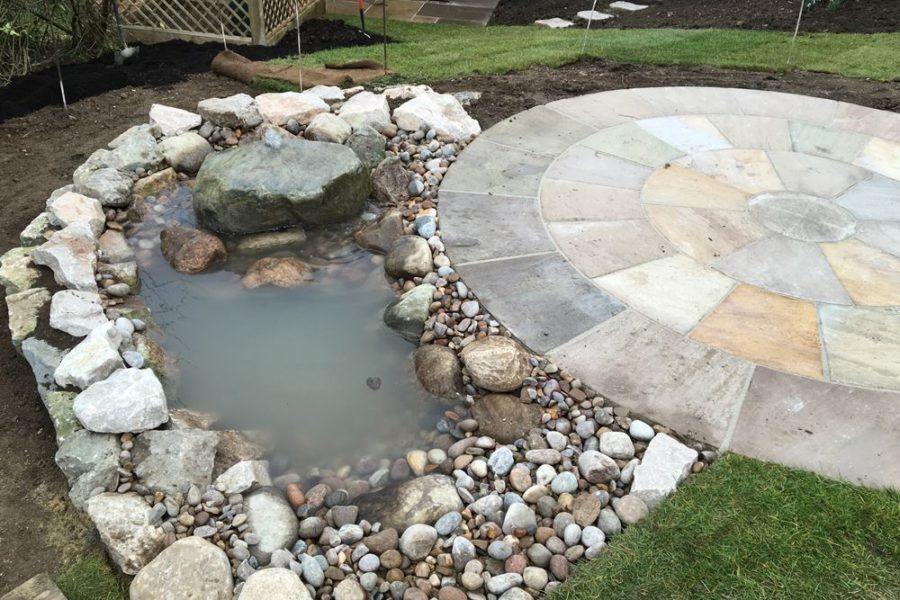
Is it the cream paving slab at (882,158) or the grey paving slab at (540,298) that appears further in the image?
the cream paving slab at (882,158)

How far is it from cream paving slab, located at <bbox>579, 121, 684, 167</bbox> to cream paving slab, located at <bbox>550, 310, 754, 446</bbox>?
196cm

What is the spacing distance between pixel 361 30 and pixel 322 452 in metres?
8.01

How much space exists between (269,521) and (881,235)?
400 centimetres

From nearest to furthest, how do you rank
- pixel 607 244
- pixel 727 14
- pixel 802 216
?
pixel 607 244
pixel 802 216
pixel 727 14

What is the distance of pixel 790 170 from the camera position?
494 centimetres

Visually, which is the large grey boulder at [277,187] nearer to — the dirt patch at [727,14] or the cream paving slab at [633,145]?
the cream paving slab at [633,145]

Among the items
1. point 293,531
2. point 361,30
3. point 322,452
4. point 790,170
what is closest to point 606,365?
point 322,452

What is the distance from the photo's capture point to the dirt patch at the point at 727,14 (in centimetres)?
884

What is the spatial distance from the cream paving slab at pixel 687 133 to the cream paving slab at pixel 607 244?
1.32 meters

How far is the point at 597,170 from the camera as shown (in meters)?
4.91

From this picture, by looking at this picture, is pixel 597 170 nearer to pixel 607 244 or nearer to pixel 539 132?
pixel 539 132

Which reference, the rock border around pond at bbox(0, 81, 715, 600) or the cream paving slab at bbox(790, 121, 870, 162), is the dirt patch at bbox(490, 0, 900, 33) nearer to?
the cream paving slab at bbox(790, 121, 870, 162)

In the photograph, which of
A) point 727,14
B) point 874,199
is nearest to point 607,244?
point 874,199

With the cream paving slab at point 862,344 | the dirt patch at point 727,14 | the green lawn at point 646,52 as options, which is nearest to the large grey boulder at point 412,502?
the cream paving slab at point 862,344
